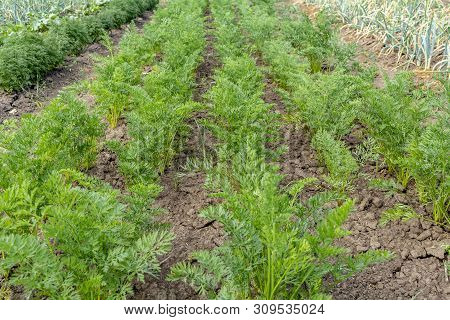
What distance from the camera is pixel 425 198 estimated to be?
126 inches

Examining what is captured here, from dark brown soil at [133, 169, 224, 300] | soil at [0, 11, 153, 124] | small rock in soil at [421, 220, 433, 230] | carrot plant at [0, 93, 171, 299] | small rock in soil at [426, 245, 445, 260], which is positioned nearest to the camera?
carrot plant at [0, 93, 171, 299]

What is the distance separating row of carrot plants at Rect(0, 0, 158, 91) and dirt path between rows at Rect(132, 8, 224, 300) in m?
2.77

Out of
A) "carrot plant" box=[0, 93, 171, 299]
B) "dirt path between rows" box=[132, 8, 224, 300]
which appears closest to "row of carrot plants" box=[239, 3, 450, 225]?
"dirt path between rows" box=[132, 8, 224, 300]

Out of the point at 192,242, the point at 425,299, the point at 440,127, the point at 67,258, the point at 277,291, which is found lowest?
the point at 425,299

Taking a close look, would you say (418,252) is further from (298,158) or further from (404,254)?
(298,158)

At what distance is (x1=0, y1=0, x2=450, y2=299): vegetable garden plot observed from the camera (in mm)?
2109

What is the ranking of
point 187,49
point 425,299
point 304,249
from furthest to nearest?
point 187,49
point 425,299
point 304,249

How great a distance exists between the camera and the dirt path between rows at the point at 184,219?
2.56 meters

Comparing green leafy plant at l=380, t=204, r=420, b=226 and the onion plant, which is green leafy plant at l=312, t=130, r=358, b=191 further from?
the onion plant

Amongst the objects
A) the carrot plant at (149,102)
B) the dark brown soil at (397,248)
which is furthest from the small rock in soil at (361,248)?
the carrot plant at (149,102)

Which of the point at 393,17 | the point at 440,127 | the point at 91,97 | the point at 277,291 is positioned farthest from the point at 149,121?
the point at 393,17

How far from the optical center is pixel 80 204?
2.29 meters

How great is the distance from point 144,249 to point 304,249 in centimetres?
82
